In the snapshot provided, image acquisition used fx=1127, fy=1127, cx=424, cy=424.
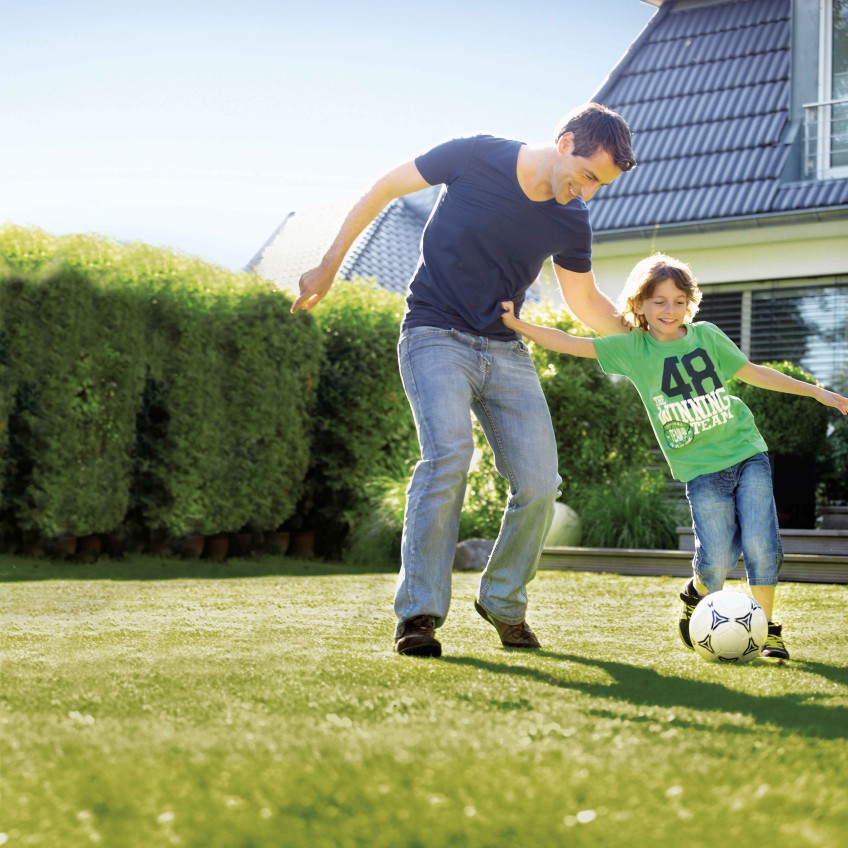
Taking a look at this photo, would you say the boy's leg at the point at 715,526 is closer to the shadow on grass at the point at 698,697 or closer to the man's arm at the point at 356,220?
the shadow on grass at the point at 698,697

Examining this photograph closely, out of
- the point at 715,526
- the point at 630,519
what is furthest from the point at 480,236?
the point at 630,519

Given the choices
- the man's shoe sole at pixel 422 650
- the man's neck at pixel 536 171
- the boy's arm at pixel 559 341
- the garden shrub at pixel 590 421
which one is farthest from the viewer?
the garden shrub at pixel 590 421

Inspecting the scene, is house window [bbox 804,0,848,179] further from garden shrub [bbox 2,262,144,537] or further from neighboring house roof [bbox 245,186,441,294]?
neighboring house roof [bbox 245,186,441,294]

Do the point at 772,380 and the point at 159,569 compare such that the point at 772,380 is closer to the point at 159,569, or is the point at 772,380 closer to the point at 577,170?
the point at 577,170

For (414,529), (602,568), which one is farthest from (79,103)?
(414,529)

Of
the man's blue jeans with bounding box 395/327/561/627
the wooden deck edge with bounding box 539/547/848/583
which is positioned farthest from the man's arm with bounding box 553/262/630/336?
the wooden deck edge with bounding box 539/547/848/583

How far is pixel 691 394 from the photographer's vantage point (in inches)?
164

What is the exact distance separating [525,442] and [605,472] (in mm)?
5523

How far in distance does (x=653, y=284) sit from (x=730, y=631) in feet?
4.46

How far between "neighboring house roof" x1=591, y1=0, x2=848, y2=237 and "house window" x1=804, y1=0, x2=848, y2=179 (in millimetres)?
141

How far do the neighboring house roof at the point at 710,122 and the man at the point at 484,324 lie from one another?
21.2 ft

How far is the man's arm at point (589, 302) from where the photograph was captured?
4.32 meters

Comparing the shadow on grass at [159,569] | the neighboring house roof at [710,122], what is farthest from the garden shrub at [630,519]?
the neighboring house roof at [710,122]

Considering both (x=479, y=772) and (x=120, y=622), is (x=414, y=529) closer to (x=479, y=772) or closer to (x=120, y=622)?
(x=120, y=622)
